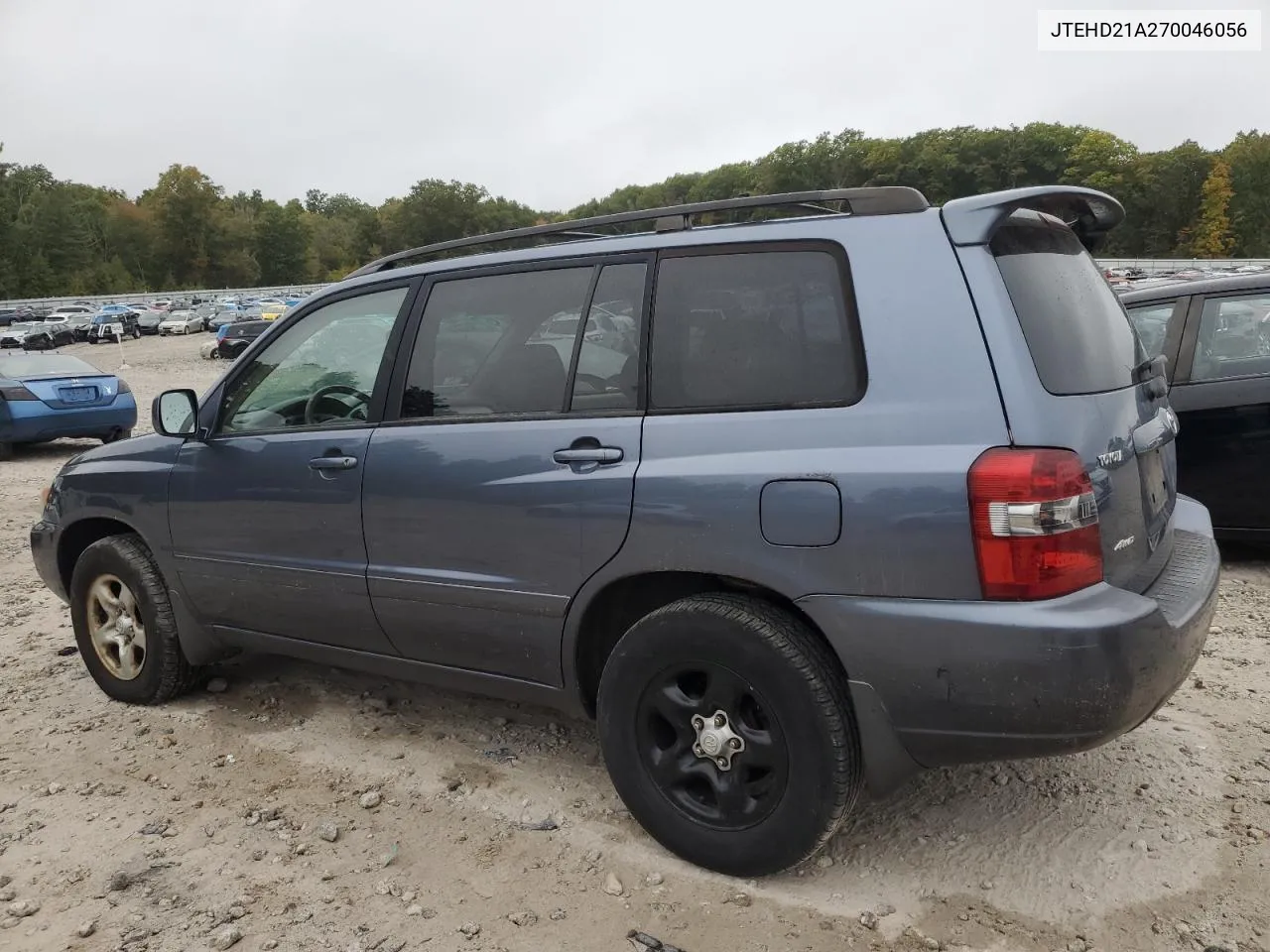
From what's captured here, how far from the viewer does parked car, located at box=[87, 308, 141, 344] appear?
160 feet

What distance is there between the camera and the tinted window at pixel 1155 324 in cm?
591

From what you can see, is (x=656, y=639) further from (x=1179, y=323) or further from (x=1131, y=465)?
(x=1179, y=323)

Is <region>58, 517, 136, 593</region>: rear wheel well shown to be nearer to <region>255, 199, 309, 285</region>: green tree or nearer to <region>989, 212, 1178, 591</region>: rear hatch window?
<region>989, 212, 1178, 591</region>: rear hatch window

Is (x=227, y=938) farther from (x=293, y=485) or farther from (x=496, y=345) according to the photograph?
(x=496, y=345)

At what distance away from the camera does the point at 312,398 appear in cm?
384

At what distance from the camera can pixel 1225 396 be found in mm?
5512

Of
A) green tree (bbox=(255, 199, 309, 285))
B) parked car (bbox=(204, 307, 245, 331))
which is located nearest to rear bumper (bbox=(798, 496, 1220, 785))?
parked car (bbox=(204, 307, 245, 331))

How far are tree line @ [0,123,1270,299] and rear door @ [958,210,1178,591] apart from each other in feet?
221

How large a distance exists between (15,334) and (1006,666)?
51.7 meters

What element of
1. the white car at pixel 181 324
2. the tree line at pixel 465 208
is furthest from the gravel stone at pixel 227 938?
the tree line at pixel 465 208

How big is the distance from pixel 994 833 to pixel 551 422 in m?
1.89

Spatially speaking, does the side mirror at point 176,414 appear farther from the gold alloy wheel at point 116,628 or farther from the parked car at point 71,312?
the parked car at point 71,312

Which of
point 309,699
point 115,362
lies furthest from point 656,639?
point 115,362

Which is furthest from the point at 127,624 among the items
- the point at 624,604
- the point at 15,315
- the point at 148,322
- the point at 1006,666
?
the point at 15,315
